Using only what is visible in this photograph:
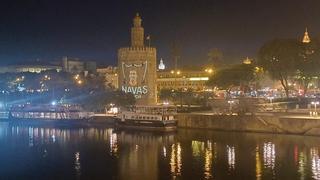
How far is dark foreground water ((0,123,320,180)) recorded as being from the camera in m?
33.7

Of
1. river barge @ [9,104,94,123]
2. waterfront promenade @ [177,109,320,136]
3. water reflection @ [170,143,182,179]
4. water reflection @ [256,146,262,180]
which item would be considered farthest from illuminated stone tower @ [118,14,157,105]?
water reflection @ [256,146,262,180]

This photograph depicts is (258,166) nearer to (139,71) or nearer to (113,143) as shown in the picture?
(113,143)

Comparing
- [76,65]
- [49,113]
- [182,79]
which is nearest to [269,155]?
[49,113]

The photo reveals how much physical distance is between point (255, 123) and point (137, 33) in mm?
28736

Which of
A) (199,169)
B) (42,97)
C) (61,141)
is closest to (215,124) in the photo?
(61,141)

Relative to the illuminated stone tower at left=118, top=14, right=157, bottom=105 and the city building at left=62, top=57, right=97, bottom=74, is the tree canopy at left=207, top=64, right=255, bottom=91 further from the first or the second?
the city building at left=62, top=57, right=97, bottom=74

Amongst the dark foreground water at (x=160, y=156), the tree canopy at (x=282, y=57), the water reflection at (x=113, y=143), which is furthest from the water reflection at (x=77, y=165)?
the tree canopy at (x=282, y=57)

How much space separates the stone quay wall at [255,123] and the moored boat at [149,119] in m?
1.71

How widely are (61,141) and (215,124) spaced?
14367 mm

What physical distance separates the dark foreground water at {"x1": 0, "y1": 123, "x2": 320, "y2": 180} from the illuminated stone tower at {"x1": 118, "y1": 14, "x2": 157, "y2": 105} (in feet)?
60.7

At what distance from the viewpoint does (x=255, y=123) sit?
50656 mm

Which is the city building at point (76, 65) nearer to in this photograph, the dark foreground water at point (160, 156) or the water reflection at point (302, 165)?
the dark foreground water at point (160, 156)

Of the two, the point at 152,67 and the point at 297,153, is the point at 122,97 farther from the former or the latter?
the point at 297,153

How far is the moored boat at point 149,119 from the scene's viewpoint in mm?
55156
